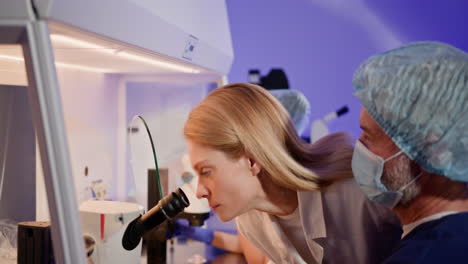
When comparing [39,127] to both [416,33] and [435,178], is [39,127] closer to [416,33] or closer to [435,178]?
[435,178]

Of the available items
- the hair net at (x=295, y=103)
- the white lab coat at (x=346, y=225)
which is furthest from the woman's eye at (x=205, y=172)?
the hair net at (x=295, y=103)

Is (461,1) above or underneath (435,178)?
above

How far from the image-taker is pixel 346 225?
4.09ft

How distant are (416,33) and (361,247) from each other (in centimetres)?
266

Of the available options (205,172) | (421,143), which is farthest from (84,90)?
(421,143)

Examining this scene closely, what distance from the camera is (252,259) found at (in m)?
1.69

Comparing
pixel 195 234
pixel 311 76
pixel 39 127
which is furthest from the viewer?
pixel 311 76

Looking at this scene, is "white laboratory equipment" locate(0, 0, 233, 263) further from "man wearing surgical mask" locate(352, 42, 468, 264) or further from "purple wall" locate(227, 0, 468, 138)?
"purple wall" locate(227, 0, 468, 138)

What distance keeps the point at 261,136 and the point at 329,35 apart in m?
2.56

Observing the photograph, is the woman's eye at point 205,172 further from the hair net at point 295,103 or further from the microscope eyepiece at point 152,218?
the hair net at point 295,103

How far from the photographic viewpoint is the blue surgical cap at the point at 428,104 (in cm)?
80

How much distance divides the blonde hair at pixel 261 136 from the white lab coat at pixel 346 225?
4 centimetres

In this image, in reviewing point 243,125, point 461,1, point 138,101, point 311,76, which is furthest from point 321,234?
point 461,1

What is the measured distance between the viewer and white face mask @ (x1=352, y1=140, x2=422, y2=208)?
35.5 inches
